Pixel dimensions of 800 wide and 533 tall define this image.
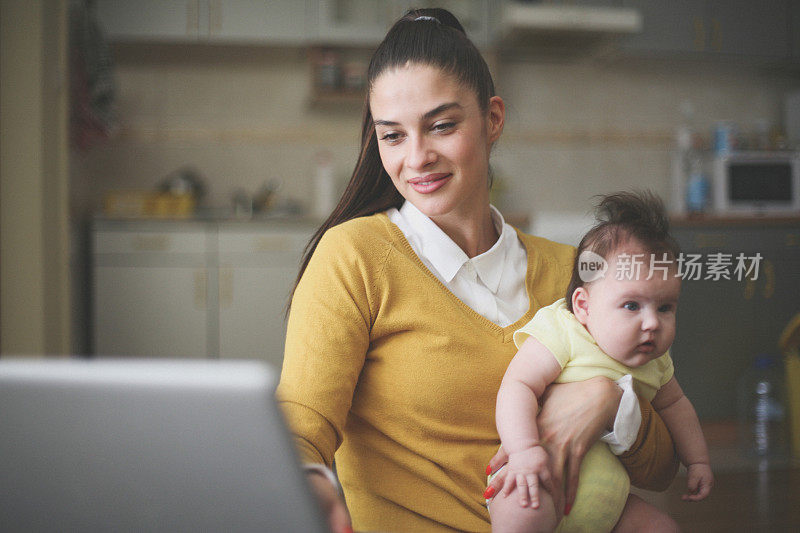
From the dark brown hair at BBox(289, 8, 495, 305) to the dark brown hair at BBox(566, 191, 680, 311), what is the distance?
0.29 m

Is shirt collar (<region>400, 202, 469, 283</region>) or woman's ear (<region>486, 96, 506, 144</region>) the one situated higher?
woman's ear (<region>486, 96, 506, 144</region>)

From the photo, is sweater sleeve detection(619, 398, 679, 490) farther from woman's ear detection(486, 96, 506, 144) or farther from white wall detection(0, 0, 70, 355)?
white wall detection(0, 0, 70, 355)

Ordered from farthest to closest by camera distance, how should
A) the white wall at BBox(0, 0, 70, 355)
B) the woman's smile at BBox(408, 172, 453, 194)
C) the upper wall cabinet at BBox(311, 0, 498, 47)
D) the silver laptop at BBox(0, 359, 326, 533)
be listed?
the upper wall cabinet at BBox(311, 0, 498, 47) < the white wall at BBox(0, 0, 70, 355) < the woman's smile at BBox(408, 172, 453, 194) < the silver laptop at BBox(0, 359, 326, 533)

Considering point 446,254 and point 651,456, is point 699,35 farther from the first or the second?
point 651,456

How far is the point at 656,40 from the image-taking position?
3.48 metres

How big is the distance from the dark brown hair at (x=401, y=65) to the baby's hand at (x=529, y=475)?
40 centimetres

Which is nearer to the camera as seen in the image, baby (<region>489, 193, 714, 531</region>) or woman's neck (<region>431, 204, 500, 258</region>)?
baby (<region>489, 193, 714, 531</region>)

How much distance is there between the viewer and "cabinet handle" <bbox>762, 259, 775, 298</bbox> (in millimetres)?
723

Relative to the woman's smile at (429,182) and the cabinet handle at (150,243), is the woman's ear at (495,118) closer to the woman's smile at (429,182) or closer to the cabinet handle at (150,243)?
the woman's smile at (429,182)

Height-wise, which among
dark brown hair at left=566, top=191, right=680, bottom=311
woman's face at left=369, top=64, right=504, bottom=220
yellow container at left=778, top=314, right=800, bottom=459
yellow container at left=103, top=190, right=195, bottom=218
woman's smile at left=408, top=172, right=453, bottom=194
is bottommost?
yellow container at left=778, top=314, right=800, bottom=459

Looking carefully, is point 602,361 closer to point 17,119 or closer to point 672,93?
point 17,119

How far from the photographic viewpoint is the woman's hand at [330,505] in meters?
0.53

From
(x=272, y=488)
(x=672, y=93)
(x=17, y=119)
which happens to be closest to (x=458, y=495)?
(x=272, y=488)

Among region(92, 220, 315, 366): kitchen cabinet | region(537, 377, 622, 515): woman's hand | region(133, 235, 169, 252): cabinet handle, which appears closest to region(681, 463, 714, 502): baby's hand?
region(537, 377, 622, 515): woman's hand
